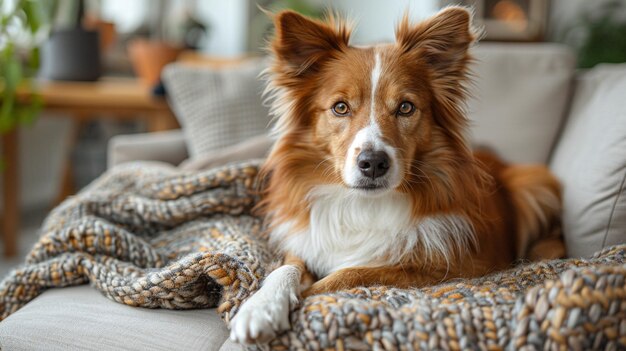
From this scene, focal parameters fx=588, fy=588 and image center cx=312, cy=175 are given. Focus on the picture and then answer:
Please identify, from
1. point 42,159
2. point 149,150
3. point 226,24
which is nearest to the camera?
point 149,150

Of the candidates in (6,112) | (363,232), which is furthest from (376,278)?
(6,112)

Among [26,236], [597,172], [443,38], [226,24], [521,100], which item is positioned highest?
[443,38]

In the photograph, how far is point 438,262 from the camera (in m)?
1.63

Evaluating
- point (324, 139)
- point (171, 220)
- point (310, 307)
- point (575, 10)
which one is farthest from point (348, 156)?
point (575, 10)

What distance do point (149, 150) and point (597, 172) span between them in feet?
5.62

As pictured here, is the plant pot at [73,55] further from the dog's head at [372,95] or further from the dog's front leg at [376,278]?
the dog's front leg at [376,278]

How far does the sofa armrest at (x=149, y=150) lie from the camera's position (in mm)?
2471

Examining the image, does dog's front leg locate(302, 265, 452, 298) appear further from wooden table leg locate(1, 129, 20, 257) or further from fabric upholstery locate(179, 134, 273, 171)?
wooden table leg locate(1, 129, 20, 257)

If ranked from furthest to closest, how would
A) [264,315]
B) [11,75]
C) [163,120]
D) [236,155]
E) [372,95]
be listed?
[163,120]
[11,75]
[236,155]
[372,95]
[264,315]

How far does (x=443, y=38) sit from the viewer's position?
1.70m

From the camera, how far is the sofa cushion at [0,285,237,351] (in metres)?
1.38

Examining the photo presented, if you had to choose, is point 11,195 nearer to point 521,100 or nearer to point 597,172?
point 521,100

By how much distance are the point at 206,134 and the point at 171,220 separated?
2.27 feet

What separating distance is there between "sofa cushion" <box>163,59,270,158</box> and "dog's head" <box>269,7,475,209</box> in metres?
0.68
